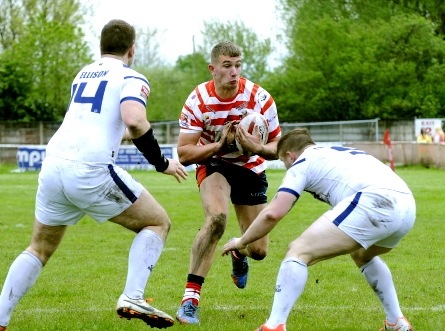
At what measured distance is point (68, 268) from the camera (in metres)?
10.6

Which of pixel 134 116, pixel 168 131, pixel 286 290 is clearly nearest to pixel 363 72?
pixel 168 131

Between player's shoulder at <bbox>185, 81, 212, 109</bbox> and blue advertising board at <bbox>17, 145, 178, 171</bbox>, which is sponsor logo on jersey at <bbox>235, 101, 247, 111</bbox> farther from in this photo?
blue advertising board at <bbox>17, 145, 178, 171</bbox>

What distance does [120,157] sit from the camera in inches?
1304

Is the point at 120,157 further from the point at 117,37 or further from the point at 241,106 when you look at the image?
the point at 117,37

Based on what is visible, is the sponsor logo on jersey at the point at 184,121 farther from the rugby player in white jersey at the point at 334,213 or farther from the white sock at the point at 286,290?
the white sock at the point at 286,290

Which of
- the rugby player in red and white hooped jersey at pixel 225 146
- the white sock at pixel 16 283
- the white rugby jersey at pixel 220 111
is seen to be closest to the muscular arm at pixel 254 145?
the rugby player in red and white hooped jersey at pixel 225 146

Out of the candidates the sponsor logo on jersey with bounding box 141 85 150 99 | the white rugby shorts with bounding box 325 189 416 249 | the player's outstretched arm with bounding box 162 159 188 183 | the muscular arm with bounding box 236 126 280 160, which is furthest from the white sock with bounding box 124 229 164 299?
the muscular arm with bounding box 236 126 280 160

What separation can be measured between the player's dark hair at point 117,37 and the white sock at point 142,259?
1.34 meters

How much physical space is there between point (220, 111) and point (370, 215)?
2.68 m

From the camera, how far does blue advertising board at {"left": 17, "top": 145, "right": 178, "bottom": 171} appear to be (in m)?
33.3

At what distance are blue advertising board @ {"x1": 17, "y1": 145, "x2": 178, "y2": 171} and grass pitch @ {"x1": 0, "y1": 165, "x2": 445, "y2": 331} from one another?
17.1 m

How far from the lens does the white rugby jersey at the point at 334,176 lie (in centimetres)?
612

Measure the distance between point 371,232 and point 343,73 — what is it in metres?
41.3

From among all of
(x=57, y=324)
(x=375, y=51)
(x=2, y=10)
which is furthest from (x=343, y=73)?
(x=57, y=324)
